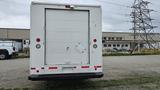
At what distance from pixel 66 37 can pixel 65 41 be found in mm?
147

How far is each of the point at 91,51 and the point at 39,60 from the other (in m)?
1.89

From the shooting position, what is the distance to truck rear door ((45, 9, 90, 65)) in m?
9.19

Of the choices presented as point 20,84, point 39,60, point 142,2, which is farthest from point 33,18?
point 142,2

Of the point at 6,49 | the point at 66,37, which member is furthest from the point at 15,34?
the point at 66,37

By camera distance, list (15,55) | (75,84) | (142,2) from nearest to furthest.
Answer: (75,84), (15,55), (142,2)

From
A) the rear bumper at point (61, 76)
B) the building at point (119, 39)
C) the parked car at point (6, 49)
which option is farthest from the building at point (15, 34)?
the rear bumper at point (61, 76)

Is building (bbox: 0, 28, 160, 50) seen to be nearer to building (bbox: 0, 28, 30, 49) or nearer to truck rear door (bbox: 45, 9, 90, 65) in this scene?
building (bbox: 0, 28, 30, 49)

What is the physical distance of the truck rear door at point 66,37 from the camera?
30.1 ft

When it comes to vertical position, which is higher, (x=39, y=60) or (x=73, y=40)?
(x=73, y=40)

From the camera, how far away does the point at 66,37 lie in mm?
9305

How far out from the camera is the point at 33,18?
8969 mm

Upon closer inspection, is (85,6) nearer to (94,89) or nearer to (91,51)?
(91,51)

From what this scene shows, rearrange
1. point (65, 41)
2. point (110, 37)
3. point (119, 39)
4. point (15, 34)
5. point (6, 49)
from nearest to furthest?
1. point (65, 41)
2. point (6, 49)
3. point (15, 34)
4. point (110, 37)
5. point (119, 39)

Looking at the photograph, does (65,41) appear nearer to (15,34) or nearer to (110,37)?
(15,34)
